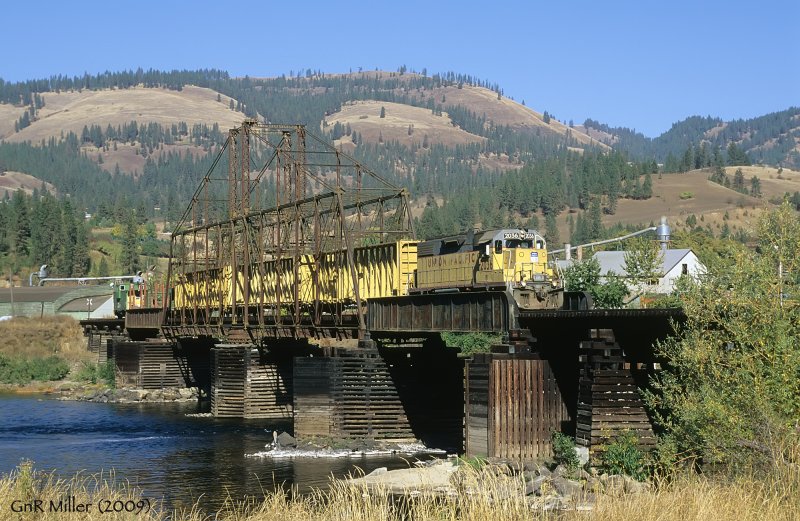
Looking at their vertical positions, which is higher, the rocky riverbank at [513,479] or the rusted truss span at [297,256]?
the rusted truss span at [297,256]

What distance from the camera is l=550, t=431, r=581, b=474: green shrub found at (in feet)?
138

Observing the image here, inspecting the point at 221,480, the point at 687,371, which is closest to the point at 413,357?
the point at 221,480

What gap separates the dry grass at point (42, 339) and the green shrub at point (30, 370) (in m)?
4.98

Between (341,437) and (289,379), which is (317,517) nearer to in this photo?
(341,437)

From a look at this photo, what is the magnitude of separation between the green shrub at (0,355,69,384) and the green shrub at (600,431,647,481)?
87477 millimetres

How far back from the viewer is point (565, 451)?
43.4m

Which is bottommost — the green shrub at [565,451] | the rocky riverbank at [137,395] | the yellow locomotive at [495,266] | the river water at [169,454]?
the river water at [169,454]

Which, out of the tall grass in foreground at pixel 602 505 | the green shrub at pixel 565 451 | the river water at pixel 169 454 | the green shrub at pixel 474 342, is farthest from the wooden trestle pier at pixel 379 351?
the green shrub at pixel 474 342

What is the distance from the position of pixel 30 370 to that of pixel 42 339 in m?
Answer: 14.4

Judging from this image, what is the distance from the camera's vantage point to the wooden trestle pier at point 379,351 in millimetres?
45531

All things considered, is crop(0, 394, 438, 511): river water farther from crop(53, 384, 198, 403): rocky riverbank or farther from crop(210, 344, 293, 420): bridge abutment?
crop(53, 384, 198, 403): rocky riverbank

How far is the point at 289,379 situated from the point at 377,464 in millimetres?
28020

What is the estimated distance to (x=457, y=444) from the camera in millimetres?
58906

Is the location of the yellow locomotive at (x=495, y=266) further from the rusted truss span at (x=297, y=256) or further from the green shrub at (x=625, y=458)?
the green shrub at (x=625, y=458)
